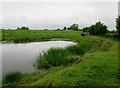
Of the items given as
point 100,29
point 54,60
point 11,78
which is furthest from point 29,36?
point 11,78

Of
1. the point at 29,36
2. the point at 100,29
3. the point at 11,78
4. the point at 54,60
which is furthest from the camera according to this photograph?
the point at 29,36

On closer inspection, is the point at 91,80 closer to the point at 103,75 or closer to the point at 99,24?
the point at 103,75

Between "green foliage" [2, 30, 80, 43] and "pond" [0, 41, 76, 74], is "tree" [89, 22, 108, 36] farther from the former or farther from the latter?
"pond" [0, 41, 76, 74]

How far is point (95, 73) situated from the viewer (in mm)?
13438

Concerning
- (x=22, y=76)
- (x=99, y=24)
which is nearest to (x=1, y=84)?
(x=22, y=76)

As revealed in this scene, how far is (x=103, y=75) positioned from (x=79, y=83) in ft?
6.79

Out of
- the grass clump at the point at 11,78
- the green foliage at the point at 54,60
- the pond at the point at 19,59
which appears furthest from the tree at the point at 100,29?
the grass clump at the point at 11,78

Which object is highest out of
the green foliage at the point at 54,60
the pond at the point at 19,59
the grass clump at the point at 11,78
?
the green foliage at the point at 54,60

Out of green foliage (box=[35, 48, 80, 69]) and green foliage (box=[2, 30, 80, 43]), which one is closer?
green foliage (box=[35, 48, 80, 69])

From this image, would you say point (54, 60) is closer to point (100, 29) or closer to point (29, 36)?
point (100, 29)

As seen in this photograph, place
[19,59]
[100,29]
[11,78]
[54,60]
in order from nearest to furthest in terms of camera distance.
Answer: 1. [11,78]
2. [54,60]
3. [19,59]
4. [100,29]

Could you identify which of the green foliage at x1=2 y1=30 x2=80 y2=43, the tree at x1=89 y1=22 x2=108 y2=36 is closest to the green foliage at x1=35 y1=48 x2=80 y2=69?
the tree at x1=89 y1=22 x2=108 y2=36

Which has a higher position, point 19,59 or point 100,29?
point 100,29

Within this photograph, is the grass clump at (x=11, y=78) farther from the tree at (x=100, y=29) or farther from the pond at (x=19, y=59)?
the tree at (x=100, y=29)
